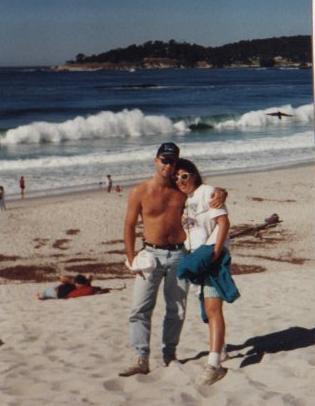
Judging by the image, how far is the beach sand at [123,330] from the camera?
5473mm

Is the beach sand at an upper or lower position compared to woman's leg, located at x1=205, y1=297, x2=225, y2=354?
lower

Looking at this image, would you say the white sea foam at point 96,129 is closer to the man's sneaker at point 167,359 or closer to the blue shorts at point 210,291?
the man's sneaker at point 167,359

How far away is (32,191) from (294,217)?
8.07 metres

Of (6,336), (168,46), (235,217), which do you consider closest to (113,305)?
(6,336)

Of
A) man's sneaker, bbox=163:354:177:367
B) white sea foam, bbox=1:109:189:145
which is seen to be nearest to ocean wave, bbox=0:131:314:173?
white sea foam, bbox=1:109:189:145

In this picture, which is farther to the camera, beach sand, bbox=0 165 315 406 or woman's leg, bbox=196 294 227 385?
woman's leg, bbox=196 294 227 385

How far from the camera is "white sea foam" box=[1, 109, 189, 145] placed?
4329 cm

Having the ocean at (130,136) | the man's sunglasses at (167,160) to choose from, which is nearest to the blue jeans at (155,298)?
the man's sunglasses at (167,160)

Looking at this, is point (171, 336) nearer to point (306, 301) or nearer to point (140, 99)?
Result: point (306, 301)

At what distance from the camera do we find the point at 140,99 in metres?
75.6

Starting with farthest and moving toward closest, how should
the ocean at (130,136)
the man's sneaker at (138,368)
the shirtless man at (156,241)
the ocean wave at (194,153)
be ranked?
1. the ocean wave at (194,153)
2. the ocean at (130,136)
3. the man's sneaker at (138,368)
4. the shirtless man at (156,241)

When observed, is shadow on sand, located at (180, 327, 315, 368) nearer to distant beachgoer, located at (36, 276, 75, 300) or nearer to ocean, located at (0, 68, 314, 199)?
distant beachgoer, located at (36, 276, 75, 300)

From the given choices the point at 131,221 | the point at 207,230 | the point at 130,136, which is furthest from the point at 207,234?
the point at 130,136

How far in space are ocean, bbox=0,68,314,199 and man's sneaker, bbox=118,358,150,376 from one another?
16.4 m
